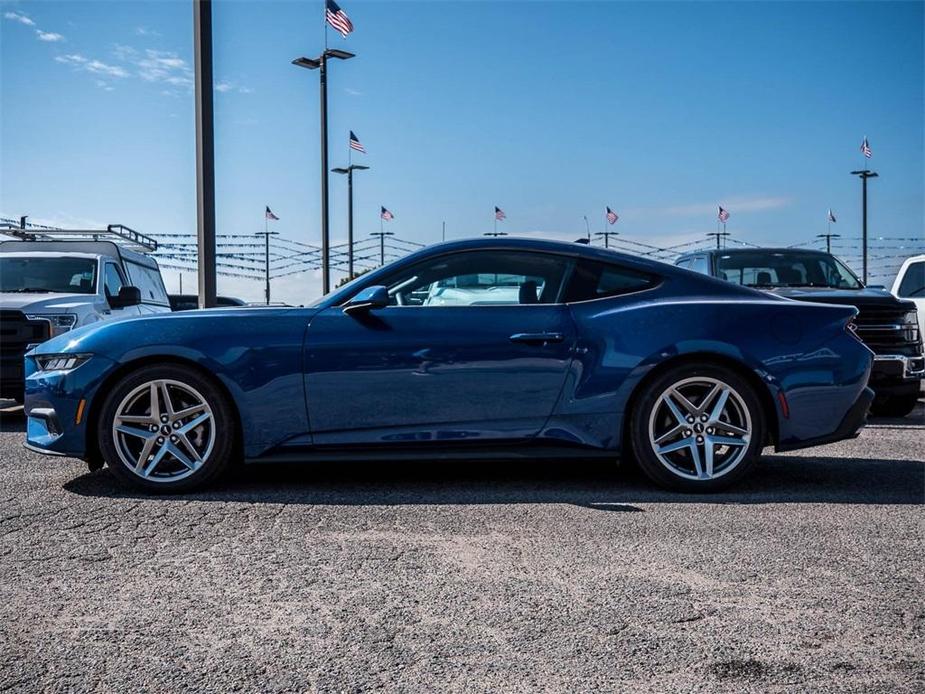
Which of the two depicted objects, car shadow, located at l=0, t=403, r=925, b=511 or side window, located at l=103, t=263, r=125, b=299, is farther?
side window, located at l=103, t=263, r=125, b=299

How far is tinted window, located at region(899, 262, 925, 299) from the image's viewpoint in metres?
12.5

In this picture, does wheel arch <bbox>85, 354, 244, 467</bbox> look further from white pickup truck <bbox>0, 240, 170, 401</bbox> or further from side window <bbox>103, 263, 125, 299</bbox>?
side window <bbox>103, 263, 125, 299</bbox>

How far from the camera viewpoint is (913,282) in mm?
12578

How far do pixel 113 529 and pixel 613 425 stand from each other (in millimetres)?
2573

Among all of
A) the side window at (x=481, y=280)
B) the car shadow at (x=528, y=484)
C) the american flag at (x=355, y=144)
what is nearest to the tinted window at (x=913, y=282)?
the car shadow at (x=528, y=484)

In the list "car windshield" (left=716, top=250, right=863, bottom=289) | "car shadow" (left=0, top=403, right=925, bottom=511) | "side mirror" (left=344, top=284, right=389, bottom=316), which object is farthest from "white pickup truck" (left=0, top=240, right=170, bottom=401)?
"car windshield" (left=716, top=250, right=863, bottom=289)

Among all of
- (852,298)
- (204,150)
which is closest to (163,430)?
(204,150)

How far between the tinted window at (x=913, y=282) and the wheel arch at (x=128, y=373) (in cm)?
1028

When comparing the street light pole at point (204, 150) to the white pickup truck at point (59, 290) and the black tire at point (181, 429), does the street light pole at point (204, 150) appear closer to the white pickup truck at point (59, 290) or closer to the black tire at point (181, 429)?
the white pickup truck at point (59, 290)

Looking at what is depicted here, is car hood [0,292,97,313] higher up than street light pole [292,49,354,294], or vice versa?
street light pole [292,49,354,294]

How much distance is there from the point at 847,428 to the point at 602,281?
62.8 inches

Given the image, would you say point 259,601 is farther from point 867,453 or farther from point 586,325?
point 867,453

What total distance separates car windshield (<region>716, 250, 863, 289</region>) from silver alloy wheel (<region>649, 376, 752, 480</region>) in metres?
4.90

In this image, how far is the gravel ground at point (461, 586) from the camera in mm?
Answer: 2652
